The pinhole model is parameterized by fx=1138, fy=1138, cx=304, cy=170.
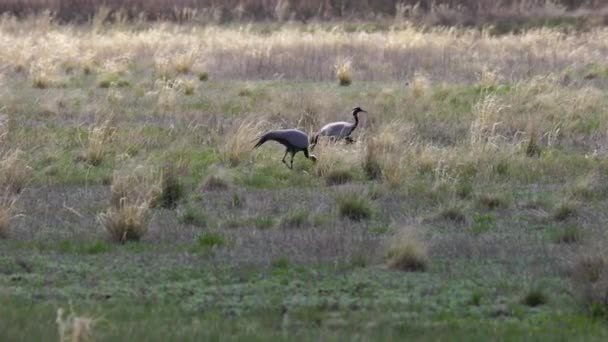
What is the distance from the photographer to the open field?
7.87m

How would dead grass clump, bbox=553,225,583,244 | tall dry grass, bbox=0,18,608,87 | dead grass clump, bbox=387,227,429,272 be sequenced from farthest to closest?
tall dry grass, bbox=0,18,608,87, dead grass clump, bbox=553,225,583,244, dead grass clump, bbox=387,227,429,272

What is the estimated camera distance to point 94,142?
15.2m

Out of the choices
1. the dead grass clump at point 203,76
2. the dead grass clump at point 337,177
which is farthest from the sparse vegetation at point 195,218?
the dead grass clump at point 203,76

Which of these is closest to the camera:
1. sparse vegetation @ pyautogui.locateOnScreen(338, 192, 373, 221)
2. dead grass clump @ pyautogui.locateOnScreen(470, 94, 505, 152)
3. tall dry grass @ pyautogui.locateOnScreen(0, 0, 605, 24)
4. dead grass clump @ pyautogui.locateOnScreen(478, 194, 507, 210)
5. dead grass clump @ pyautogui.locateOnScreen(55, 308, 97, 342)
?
dead grass clump @ pyautogui.locateOnScreen(55, 308, 97, 342)

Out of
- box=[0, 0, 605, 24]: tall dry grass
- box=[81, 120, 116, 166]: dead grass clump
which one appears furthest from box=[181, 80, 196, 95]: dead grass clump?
box=[0, 0, 605, 24]: tall dry grass

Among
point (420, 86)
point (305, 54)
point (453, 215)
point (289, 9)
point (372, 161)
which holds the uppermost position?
point (453, 215)

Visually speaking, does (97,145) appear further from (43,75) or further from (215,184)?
(43,75)

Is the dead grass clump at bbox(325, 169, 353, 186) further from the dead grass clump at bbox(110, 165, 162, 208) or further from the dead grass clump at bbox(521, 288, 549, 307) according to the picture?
→ the dead grass clump at bbox(521, 288, 549, 307)

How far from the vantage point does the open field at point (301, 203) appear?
310 inches

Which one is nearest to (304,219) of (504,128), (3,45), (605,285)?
(605,285)

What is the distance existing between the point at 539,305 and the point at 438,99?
1266 cm

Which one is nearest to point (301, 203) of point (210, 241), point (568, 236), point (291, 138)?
point (291, 138)

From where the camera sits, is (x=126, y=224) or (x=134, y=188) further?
(x=134, y=188)

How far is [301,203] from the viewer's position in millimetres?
12391
